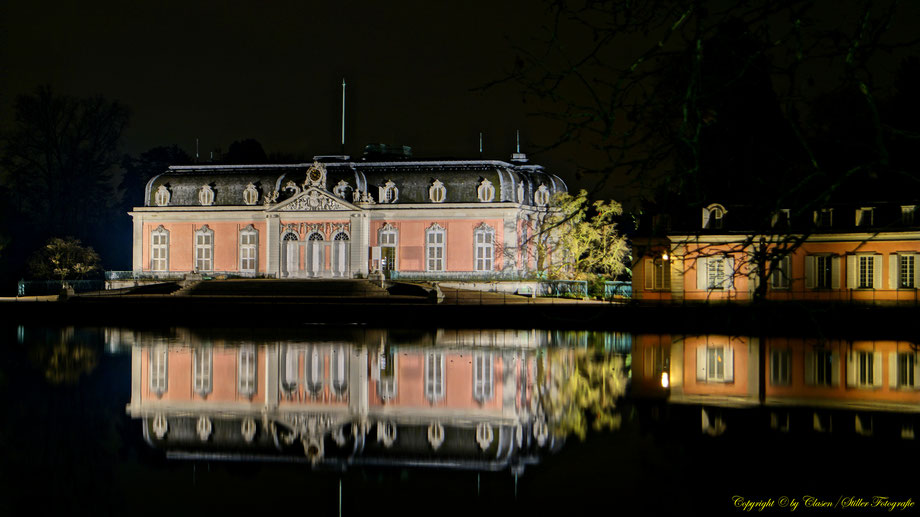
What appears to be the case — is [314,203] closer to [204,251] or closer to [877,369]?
[204,251]

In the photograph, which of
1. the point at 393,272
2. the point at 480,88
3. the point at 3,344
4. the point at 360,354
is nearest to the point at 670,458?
the point at 480,88

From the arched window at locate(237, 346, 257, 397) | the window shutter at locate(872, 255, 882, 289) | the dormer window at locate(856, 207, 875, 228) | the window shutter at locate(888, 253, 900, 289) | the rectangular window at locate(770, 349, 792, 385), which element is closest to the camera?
the arched window at locate(237, 346, 257, 397)

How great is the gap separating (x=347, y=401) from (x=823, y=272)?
89.3ft

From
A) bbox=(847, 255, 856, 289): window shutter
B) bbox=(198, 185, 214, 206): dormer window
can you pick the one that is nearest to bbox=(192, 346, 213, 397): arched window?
bbox=(847, 255, 856, 289): window shutter

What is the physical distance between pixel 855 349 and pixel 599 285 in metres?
20.9

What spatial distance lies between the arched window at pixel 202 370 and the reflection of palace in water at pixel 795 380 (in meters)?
8.10

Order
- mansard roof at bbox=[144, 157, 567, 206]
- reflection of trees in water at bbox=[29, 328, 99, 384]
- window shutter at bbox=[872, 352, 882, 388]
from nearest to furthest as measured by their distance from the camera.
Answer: window shutter at bbox=[872, 352, 882, 388], reflection of trees in water at bbox=[29, 328, 99, 384], mansard roof at bbox=[144, 157, 567, 206]

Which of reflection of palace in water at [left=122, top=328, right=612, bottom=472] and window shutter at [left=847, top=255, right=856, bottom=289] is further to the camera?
window shutter at [left=847, top=255, right=856, bottom=289]

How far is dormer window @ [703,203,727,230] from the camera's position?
41.3m

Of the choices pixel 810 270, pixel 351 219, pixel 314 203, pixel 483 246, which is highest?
pixel 314 203

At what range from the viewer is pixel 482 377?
20.8 metres

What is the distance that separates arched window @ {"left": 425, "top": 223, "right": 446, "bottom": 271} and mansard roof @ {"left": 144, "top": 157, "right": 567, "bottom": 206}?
1.48 metres

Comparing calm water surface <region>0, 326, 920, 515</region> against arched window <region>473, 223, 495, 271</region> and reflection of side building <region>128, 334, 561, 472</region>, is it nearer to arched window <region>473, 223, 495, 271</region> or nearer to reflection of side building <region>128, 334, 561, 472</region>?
reflection of side building <region>128, 334, 561, 472</region>

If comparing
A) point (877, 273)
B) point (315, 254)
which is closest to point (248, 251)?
point (315, 254)
